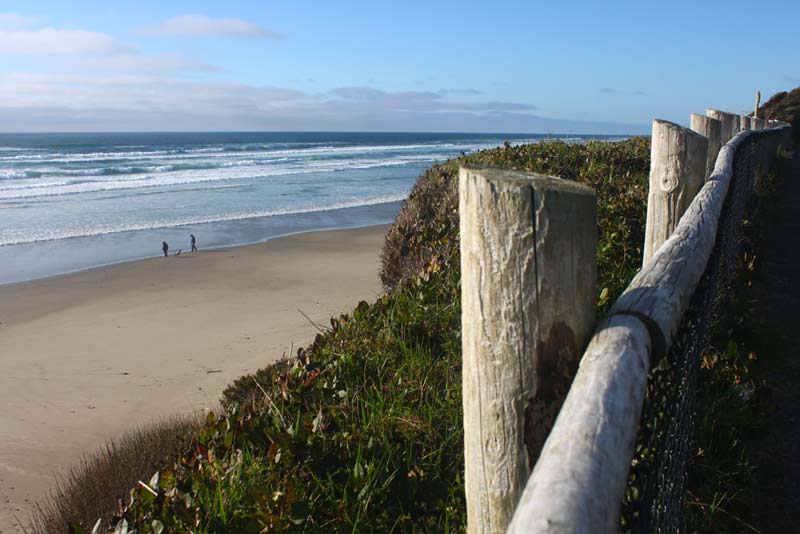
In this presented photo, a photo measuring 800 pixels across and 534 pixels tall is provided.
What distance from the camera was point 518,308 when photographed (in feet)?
4.95

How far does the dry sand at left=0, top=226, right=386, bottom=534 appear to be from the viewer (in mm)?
6453

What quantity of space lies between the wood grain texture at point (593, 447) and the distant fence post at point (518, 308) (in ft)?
0.38

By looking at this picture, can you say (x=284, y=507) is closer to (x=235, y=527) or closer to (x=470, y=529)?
(x=235, y=527)

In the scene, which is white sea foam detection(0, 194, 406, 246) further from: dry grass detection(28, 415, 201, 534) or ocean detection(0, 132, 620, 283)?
dry grass detection(28, 415, 201, 534)

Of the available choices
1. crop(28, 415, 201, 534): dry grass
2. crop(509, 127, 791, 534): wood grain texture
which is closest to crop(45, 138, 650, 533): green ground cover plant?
crop(28, 415, 201, 534): dry grass

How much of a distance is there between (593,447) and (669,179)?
9.66 ft

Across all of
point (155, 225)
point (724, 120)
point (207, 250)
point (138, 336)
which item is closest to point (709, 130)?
point (724, 120)

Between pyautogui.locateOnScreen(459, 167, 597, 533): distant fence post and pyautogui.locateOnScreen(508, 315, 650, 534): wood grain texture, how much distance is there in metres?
0.11

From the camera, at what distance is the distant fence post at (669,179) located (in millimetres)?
3703

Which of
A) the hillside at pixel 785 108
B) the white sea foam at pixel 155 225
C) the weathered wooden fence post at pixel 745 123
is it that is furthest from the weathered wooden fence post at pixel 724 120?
the hillside at pixel 785 108

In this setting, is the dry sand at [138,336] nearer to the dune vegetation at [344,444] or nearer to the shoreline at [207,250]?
the shoreline at [207,250]

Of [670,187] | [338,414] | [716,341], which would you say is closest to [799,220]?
[716,341]

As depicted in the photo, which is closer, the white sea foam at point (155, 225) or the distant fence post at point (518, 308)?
the distant fence post at point (518, 308)

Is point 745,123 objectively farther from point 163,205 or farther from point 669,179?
point 163,205
